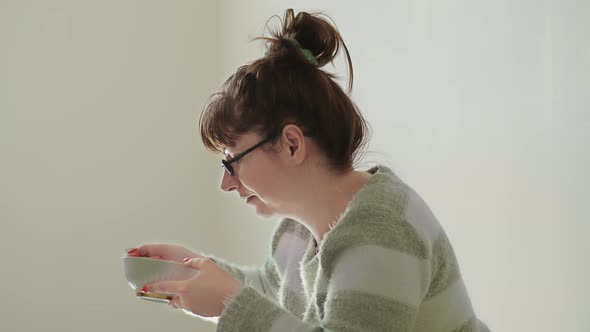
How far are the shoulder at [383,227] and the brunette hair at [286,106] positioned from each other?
0.37 ft

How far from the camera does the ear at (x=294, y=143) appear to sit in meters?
1.05

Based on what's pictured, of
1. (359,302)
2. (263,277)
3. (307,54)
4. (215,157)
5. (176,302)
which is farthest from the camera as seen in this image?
(215,157)

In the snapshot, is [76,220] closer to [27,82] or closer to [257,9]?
[27,82]

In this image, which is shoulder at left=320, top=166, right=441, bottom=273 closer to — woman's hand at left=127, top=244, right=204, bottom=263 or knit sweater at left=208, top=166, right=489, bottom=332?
knit sweater at left=208, top=166, right=489, bottom=332

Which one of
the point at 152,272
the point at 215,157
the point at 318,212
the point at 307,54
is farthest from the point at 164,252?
the point at 215,157

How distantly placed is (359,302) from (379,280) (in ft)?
0.12

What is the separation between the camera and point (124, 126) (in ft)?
7.18

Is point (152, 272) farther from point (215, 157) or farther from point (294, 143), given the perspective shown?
point (215, 157)

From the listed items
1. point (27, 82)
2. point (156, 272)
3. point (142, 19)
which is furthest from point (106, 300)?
point (156, 272)

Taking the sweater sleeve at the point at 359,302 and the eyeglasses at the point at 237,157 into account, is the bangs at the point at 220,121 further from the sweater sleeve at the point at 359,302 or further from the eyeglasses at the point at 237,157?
the sweater sleeve at the point at 359,302

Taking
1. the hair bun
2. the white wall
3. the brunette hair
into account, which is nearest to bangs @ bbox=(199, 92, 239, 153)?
the brunette hair

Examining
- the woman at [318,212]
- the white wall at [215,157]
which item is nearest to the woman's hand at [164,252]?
the woman at [318,212]

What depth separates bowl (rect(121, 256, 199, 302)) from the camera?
100cm

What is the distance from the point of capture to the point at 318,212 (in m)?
1.10
